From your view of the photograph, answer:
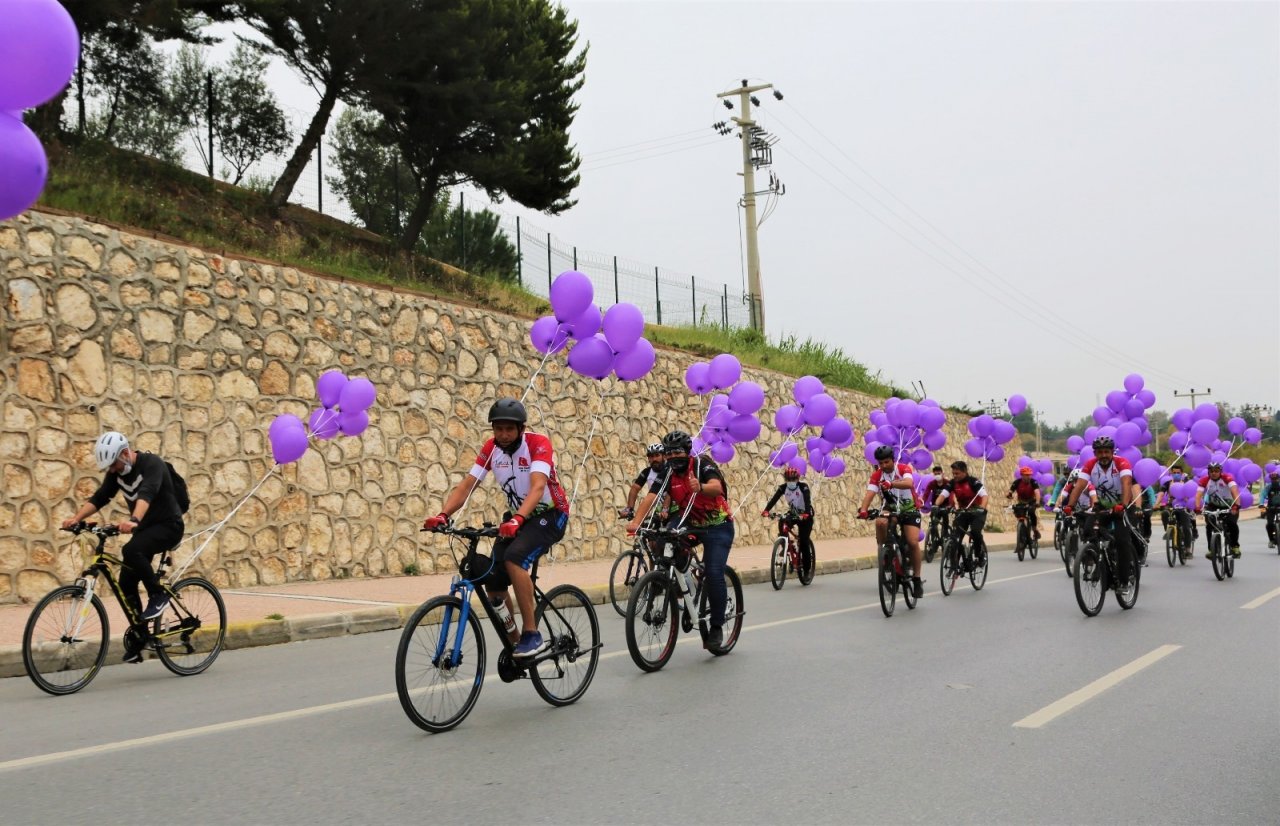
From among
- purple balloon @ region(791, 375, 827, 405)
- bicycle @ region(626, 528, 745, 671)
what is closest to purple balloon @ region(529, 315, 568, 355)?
bicycle @ region(626, 528, 745, 671)

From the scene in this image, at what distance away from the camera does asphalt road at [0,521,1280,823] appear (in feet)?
15.4

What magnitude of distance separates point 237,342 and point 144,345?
1.35m

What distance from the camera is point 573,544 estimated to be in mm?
19094

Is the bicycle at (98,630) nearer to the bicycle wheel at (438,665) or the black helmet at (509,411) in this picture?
the bicycle wheel at (438,665)

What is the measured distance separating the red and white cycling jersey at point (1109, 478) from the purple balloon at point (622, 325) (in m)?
5.31

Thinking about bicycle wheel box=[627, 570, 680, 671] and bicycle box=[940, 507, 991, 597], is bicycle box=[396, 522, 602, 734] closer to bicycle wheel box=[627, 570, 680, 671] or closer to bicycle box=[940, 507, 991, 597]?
bicycle wheel box=[627, 570, 680, 671]

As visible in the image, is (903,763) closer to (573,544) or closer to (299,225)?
(573,544)

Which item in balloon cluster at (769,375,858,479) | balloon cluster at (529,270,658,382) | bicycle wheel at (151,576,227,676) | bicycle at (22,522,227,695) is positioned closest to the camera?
bicycle at (22,522,227,695)

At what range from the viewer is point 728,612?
920cm

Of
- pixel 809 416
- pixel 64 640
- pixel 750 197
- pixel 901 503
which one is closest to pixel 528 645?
pixel 64 640

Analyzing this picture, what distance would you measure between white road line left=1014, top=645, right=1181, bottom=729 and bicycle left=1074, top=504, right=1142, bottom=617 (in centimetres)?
215

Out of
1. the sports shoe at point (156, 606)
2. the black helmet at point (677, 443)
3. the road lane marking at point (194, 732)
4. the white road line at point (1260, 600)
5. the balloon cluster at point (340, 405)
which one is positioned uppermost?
the balloon cluster at point (340, 405)

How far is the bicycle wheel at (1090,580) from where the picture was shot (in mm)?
11625

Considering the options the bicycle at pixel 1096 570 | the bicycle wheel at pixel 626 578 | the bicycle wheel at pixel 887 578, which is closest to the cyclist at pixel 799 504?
the bicycle wheel at pixel 626 578
